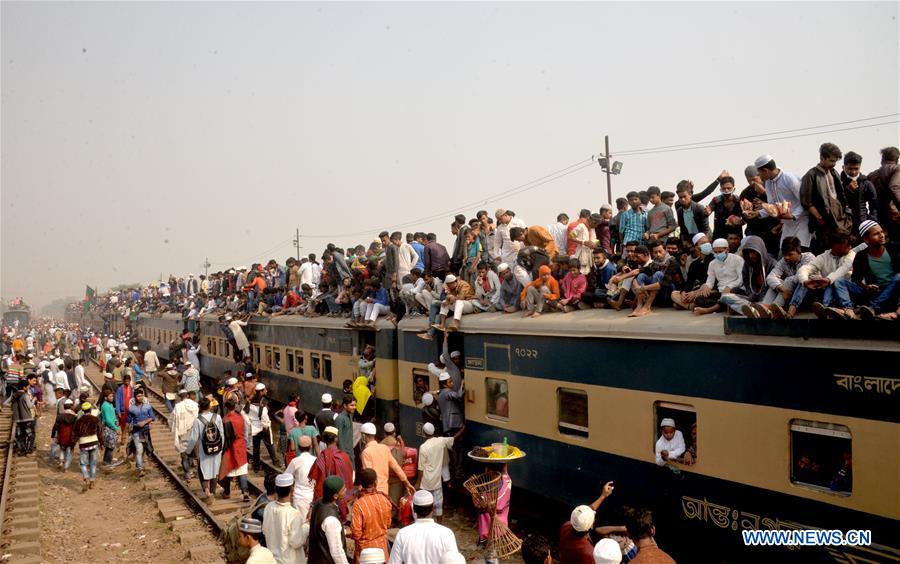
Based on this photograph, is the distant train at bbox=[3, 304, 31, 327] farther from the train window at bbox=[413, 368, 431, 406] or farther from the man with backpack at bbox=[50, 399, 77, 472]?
the train window at bbox=[413, 368, 431, 406]

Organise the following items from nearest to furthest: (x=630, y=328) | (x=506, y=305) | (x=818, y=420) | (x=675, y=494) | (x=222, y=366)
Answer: (x=818, y=420)
(x=675, y=494)
(x=630, y=328)
(x=506, y=305)
(x=222, y=366)

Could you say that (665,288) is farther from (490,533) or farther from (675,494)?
(490,533)

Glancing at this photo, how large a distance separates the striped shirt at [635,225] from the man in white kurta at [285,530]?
603 centimetres

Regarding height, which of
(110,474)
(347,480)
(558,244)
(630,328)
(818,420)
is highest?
(558,244)

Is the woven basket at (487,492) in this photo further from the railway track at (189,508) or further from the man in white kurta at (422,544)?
the railway track at (189,508)

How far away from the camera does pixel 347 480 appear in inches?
337

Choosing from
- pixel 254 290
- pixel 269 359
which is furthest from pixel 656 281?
pixel 254 290

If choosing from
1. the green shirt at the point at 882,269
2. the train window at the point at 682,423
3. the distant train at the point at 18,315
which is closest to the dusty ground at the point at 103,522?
the train window at the point at 682,423

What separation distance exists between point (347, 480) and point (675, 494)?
3.80 metres

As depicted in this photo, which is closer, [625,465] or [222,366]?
[625,465]

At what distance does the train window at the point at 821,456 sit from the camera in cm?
574

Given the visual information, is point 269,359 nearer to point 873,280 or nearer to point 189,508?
point 189,508

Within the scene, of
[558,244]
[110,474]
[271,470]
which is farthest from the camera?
[110,474]

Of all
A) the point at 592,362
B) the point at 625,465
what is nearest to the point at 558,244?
the point at 592,362
